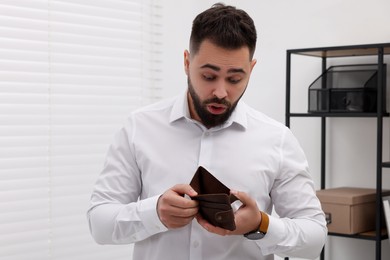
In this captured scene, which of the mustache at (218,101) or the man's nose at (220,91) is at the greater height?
the man's nose at (220,91)

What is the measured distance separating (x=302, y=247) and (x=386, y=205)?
1.32 m

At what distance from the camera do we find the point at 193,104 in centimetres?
186

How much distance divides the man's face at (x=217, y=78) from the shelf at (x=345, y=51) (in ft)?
4.34

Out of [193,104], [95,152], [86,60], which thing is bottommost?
[95,152]

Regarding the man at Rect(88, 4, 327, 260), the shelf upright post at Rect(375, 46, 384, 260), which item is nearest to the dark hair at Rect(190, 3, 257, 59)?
the man at Rect(88, 4, 327, 260)

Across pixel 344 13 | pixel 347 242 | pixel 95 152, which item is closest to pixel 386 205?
pixel 347 242

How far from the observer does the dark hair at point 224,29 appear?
67.8 inches

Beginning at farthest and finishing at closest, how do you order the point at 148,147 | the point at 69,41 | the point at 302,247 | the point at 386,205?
the point at 69,41 → the point at 386,205 → the point at 148,147 → the point at 302,247

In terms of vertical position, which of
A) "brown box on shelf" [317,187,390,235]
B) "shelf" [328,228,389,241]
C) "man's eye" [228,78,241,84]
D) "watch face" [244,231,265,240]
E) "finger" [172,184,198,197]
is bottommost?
"shelf" [328,228,389,241]

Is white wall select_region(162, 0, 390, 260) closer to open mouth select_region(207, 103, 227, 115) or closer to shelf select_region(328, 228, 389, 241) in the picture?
shelf select_region(328, 228, 389, 241)

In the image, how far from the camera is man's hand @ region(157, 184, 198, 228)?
5.16 ft

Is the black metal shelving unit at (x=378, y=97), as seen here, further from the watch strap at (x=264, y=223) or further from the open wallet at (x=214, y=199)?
the open wallet at (x=214, y=199)

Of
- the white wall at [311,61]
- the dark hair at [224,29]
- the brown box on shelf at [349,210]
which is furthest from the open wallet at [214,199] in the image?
the white wall at [311,61]

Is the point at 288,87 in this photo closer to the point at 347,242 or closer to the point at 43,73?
the point at 347,242
